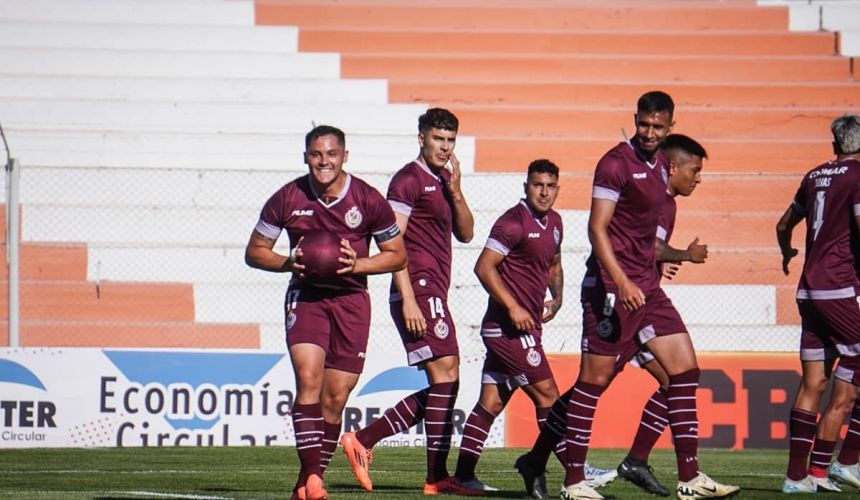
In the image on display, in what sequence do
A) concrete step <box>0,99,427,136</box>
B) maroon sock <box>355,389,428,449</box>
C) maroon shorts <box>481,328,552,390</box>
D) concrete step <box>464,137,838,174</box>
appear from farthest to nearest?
1. concrete step <box>0,99,427,136</box>
2. concrete step <box>464,137,838,174</box>
3. maroon sock <box>355,389,428,449</box>
4. maroon shorts <box>481,328,552,390</box>

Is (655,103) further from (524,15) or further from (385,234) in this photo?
(524,15)

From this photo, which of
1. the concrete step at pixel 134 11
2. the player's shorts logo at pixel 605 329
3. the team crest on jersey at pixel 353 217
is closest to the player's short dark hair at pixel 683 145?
the player's shorts logo at pixel 605 329

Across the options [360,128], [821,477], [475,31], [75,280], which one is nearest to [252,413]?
[75,280]

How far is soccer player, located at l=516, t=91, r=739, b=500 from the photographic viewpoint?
26.2 feet

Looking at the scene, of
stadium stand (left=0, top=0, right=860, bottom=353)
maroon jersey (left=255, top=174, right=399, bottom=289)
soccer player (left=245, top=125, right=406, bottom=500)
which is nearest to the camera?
soccer player (left=245, top=125, right=406, bottom=500)

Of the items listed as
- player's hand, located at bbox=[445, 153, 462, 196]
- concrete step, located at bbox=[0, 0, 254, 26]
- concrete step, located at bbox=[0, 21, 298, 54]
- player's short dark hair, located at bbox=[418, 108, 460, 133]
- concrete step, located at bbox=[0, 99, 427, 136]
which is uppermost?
concrete step, located at bbox=[0, 0, 254, 26]

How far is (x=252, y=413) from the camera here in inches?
579

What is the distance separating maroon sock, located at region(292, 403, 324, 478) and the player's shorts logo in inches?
66.7

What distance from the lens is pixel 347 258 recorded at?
25.2ft

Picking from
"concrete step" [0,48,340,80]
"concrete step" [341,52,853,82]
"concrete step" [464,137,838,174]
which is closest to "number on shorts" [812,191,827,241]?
"concrete step" [464,137,838,174]

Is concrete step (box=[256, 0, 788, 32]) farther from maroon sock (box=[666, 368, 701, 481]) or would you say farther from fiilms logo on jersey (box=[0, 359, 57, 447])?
maroon sock (box=[666, 368, 701, 481])

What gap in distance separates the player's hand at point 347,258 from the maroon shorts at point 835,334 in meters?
3.24

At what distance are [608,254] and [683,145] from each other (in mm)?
1642

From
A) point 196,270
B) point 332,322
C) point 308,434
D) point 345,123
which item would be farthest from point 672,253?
point 345,123
